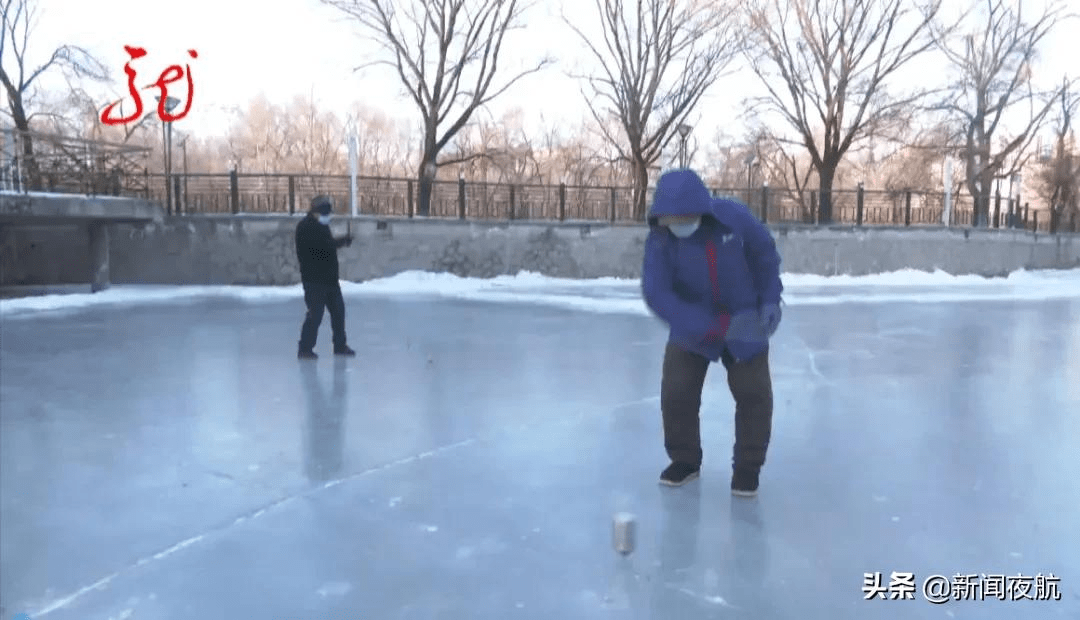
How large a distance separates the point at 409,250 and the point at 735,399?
49.9 ft

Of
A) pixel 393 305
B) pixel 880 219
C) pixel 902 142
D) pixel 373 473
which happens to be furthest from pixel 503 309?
pixel 902 142

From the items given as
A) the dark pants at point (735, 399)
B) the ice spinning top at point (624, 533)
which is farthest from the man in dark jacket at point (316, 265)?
the ice spinning top at point (624, 533)

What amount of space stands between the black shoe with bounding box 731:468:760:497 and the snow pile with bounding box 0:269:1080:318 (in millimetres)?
9169

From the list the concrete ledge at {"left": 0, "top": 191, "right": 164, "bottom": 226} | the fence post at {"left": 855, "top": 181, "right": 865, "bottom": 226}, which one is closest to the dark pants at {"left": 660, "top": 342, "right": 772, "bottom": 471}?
the concrete ledge at {"left": 0, "top": 191, "right": 164, "bottom": 226}

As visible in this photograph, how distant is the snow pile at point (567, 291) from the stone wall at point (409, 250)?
39 cm

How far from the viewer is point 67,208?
13.5 meters

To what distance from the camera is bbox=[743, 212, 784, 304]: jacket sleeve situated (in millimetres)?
3512

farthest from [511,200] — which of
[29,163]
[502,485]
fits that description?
[502,485]

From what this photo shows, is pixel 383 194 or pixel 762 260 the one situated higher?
pixel 383 194

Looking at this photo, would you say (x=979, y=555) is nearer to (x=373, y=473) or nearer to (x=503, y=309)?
(x=373, y=473)

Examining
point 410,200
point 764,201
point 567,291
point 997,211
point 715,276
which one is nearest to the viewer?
point 715,276

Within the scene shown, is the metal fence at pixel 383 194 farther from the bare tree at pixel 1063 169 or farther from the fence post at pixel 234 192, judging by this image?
the bare tree at pixel 1063 169

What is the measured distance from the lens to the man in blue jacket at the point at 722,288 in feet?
11.3

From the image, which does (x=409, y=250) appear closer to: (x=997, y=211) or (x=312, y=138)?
(x=997, y=211)
